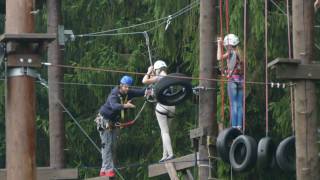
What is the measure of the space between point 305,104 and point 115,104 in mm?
5006

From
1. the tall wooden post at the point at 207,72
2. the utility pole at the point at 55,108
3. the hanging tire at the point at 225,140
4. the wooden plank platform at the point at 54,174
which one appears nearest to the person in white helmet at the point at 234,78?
the tall wooden post at the point at 207,72

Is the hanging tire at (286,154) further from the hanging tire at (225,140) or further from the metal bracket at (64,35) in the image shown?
the metal bracket at (64,35)

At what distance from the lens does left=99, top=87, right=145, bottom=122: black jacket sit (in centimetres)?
1922

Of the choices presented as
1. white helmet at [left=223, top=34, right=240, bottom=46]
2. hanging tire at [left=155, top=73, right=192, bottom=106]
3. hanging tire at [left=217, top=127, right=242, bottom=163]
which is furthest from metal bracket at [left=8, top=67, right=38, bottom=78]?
white helmet at [left=223, top=34, right=240, bottom=46]

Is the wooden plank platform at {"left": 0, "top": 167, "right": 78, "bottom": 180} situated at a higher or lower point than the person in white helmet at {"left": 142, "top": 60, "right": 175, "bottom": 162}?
lower

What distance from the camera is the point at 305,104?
14766mm

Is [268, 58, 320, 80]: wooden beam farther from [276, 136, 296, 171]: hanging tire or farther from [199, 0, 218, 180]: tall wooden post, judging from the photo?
[199, 0, 218, 180]: tall wooden post

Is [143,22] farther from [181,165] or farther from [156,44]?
[181,165]

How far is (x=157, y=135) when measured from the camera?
27844mm

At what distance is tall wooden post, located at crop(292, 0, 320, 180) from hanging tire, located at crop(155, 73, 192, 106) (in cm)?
370

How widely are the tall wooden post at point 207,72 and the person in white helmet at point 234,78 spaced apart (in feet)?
1.32

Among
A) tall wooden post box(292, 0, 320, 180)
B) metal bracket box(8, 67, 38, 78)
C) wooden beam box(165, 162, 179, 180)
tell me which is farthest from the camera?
wooden beam box(165, 162, 179, 180)

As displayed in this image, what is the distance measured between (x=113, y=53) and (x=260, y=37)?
5.44 m

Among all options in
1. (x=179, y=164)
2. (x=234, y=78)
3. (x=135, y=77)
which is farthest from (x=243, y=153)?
(x=135, y=77)
